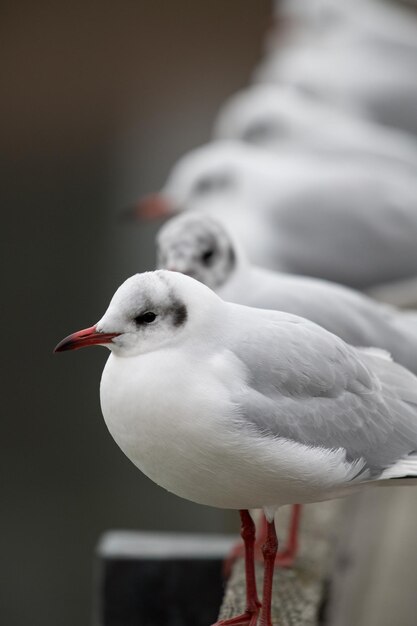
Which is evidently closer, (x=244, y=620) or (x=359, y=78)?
(x=244, y=620)

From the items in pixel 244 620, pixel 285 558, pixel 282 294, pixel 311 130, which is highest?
pixel 311 130

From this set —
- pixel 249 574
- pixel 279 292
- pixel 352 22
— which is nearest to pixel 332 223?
pixel 279 292

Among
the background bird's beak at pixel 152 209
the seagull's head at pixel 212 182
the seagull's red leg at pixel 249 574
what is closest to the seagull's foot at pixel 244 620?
the seagull's red leg at pixel 249 574

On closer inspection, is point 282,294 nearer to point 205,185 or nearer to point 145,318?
point 145,318

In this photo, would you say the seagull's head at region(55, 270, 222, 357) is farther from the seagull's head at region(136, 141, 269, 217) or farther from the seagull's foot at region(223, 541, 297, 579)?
the seagull's head at region(136, 141, 269, 217)

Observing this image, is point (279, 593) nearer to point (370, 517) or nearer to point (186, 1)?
point (370, 517)

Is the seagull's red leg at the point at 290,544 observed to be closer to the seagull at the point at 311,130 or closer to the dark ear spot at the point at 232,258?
the dark ear spot at the point at 232,258

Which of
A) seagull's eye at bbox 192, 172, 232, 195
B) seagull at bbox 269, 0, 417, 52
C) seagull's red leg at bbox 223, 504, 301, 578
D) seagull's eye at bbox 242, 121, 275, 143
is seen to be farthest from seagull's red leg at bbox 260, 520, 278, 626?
seagull at bbox 269, 0, 417, 52

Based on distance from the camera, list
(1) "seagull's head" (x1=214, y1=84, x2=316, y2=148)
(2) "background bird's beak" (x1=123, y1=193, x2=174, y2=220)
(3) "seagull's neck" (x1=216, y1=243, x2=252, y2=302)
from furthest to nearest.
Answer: (1) "seagull's head" (x1=214, y1=84, x2=316, y2=148)
(2) "background bird's beak" (x1=123, y1=193, x2=174, y2=220)
(3) "seagull's neck" (x1=216, y1=243, x2=252, y2=302)
